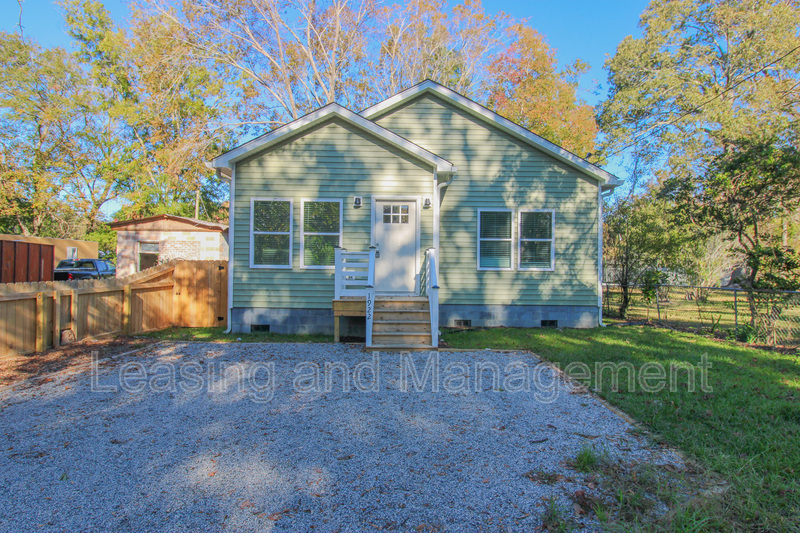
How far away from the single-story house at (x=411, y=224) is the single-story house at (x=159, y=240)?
9.52m

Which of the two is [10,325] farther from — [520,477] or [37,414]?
[520,477]

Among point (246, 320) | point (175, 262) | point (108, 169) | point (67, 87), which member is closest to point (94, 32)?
point (67, 87)

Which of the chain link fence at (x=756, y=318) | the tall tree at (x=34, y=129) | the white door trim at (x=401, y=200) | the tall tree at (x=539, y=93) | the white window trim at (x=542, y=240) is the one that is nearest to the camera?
the chain link fence at (x=756, y=318)

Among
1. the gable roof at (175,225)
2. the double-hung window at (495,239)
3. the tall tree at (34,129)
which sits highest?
the tall tree at (34,129)

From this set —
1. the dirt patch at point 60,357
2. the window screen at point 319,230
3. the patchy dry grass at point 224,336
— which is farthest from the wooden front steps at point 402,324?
the dirt patch at point 60,357

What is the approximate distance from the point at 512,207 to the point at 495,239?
2.93ft

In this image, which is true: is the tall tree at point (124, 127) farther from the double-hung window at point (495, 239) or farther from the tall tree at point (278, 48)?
the double-hung window at point (495, 239)

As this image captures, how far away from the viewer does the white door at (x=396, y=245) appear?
930 centimetres

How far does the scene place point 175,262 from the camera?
1038cm

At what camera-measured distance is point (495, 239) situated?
10273 mm

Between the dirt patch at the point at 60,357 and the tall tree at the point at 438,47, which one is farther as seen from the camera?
the tall tree at the point at 438,47

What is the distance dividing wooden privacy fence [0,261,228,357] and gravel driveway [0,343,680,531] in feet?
5.97

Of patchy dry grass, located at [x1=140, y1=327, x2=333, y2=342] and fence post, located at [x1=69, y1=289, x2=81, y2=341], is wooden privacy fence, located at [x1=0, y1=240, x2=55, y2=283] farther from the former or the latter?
fence post, located at [x1=69, y1=289, x2=81, y2=341]

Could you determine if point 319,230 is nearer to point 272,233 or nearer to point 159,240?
point 272,233
